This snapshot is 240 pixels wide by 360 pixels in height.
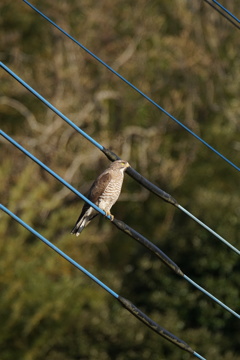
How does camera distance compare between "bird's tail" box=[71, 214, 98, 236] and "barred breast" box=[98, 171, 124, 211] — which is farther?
"barred breast" box=[98, 171, 124, 211]

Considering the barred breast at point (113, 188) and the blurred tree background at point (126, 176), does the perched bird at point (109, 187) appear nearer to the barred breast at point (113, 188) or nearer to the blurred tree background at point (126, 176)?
the barred breast at point (113, 188)

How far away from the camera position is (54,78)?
115 ft

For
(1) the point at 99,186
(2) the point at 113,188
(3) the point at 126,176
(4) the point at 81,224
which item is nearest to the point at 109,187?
(2) the point at 113,188

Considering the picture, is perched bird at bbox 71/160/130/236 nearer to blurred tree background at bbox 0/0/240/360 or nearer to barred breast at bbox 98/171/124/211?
barred breast at bbox 98/171/124/211

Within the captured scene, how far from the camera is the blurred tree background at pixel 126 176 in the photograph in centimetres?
2234

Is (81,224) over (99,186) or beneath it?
beneath

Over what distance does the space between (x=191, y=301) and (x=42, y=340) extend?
332cm

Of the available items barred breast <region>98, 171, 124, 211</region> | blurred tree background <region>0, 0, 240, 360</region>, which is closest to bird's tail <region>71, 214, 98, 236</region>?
barred breast <region>98, 171, 124, 211</region>

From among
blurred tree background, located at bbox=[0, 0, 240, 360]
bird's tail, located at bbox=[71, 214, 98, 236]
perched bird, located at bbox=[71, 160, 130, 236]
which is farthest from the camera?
blurred tree background, located at bbox=[0, 0, 240, 360]

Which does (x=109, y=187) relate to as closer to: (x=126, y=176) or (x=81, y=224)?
(x=81, y=224)

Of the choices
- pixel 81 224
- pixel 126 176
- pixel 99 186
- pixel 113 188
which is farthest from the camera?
pixel 126 176

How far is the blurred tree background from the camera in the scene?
2234cm

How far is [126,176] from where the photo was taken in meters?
31.1

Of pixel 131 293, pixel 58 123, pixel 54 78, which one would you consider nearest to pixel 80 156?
pixel 58 123
